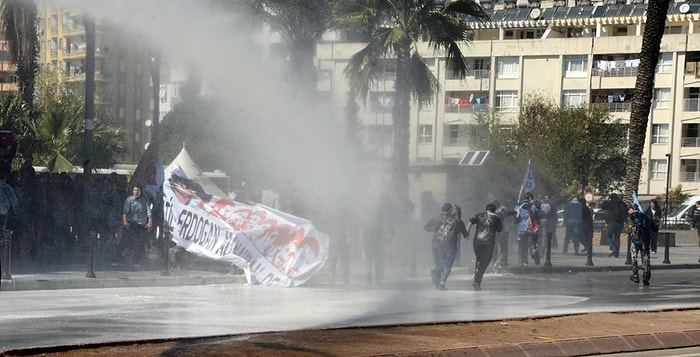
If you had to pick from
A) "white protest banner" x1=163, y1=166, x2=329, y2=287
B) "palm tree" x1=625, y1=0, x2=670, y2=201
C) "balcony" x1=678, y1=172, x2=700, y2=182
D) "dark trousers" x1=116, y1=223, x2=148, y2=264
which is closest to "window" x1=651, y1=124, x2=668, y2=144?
"balcony" x1=678, y1=172, x2=700, y2=182

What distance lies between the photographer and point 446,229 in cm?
2139

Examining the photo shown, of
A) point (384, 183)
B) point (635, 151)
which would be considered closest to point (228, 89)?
point (384, 183)

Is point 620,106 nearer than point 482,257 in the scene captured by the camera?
No

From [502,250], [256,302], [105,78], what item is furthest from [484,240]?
[105,78]

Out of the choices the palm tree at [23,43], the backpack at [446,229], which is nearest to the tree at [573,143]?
the palm tree at [23,43]

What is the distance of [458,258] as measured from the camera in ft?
91.2

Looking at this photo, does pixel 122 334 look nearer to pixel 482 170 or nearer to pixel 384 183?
pixel 384 183

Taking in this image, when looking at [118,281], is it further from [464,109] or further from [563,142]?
[464,109]

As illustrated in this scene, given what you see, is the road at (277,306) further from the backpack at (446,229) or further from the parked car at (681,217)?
the parked car at (681,217)

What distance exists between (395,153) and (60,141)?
9989 mm

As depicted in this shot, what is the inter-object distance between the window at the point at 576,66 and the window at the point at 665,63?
4491 mm

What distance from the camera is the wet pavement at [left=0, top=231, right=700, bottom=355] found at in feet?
43.3

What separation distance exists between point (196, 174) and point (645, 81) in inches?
555

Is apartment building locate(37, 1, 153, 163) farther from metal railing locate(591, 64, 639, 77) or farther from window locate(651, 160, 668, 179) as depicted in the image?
window locate(651, 160, 668, 179)
